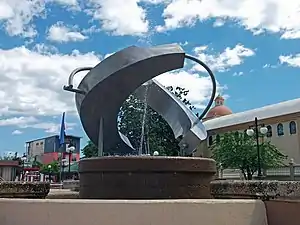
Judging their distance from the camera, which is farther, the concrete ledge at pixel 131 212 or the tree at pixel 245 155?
the tree at pixel 245 155

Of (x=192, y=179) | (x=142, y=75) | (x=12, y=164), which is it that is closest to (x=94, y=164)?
(x=192, y=179)

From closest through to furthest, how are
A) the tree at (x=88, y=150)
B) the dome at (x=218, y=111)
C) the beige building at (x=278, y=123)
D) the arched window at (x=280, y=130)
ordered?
the beige building at (x=278, y=123) < the arched window at (x=280, y=130) < the tree at (x=88, y=150) < the dome at (x=218, y=111)

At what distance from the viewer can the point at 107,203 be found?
5.05 metres

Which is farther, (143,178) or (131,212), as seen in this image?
(143,178)

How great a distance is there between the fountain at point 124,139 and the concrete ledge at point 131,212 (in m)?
1.45

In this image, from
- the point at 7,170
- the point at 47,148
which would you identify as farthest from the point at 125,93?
the point at 47,148

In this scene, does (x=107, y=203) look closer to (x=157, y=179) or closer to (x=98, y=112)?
(x=157, y=179)

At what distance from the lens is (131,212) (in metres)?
5.03

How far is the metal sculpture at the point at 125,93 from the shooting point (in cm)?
1035

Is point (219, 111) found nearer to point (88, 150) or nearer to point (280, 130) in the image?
point (280, 130)

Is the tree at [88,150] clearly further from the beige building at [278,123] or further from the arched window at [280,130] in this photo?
the arched window at [280,130]

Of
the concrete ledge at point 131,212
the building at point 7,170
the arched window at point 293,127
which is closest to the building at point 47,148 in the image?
the building at point 7,170

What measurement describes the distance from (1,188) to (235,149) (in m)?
28.1

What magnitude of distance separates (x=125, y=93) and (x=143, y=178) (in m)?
5.28
